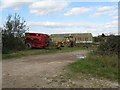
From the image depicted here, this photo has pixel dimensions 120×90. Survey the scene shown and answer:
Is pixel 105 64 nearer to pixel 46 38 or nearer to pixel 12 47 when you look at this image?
pixel 12 47

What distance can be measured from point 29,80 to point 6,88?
0.83 meters

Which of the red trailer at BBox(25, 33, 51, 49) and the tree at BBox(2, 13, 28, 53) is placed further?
the red trailer at BBox(25, 33, 51, 49)

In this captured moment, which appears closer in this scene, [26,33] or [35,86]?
[35,86]

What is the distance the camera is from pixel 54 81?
4547 millimetres

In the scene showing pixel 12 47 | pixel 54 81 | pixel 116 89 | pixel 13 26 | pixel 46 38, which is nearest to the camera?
pixel 116 89

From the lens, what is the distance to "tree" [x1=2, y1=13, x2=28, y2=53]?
13131 mm

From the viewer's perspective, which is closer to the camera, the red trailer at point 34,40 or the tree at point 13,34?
the tree at point 13,34

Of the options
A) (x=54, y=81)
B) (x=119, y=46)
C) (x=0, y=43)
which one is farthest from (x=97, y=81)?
(x=0, y=43)

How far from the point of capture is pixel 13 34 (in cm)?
1506

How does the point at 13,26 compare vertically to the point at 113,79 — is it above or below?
above

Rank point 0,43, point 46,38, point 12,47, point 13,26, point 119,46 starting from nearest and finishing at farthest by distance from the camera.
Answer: point 119,46 < point 0,43 < point 12,47 < point 13,26 < point 46,38

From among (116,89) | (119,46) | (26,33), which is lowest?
(116,89)

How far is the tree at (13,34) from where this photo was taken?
43.1 ft

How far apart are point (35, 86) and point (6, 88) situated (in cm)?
82
